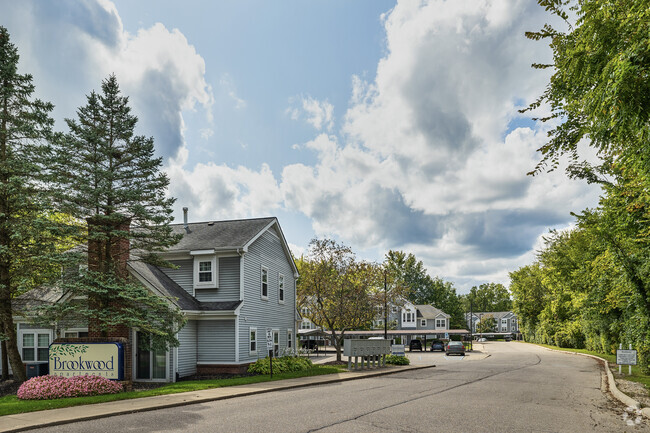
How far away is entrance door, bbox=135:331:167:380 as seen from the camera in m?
21.8

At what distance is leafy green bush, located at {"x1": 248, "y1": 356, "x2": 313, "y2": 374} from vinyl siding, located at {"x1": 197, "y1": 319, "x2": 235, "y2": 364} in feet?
3.82

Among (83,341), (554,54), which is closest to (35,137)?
(83,341)

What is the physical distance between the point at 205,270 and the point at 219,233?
265cm

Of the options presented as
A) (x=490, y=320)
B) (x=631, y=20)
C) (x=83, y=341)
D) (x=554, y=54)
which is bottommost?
(x=490, y=320)

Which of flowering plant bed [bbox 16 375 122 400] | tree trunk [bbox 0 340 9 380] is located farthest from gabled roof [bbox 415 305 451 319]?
flowering plant bed [bbox 16 375 122 400]

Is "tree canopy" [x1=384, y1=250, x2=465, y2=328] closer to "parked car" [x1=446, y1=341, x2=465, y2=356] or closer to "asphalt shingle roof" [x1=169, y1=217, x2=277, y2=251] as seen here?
"parked car" [x1=446, y1=341, x2=465, y2=356]

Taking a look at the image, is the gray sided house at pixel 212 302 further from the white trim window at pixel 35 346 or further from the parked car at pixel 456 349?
the parked car at pixel 456 349

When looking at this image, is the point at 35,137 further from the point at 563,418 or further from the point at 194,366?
the point at 563,418

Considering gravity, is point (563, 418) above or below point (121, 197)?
below

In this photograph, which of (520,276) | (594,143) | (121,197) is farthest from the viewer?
(520,276)

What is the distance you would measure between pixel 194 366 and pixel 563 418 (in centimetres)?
1672

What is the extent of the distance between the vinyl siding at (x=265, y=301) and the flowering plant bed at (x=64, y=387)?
779 centimetres

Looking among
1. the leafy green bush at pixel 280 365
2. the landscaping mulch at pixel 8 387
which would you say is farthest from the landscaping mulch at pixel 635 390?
the landscaping mulch at pixel 8 387

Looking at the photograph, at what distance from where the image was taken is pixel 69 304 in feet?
61.7
